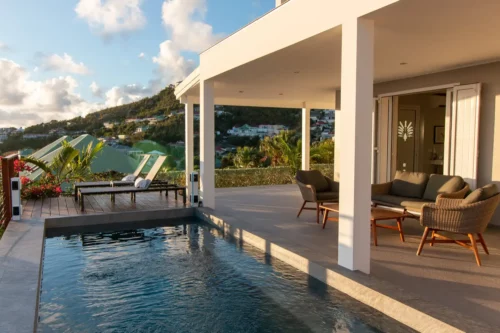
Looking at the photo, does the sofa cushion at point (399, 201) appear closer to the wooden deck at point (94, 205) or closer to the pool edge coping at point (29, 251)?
the pool edge coping at point (29, 251)

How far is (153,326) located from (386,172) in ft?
26.4

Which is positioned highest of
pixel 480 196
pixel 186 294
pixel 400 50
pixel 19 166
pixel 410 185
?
pixel 400 50

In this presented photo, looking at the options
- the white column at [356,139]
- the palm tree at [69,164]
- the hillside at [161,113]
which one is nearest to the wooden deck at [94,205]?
the palm tree at [69,164]

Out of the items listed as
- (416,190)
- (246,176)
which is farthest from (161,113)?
(416,190)

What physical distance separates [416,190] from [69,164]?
34.2 ft

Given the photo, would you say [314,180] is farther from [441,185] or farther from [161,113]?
[161,113]

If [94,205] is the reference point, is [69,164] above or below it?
above

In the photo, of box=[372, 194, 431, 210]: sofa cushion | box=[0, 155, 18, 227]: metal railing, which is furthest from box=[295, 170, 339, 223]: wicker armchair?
box=[0, 155, 18, 227]: metal railing

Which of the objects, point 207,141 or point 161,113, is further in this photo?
point 161,113

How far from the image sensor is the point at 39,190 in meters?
11.2

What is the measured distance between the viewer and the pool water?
4.09 metres

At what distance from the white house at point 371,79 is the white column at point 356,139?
12 mm

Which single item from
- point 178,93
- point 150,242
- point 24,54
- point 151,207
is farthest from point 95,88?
point 150,242

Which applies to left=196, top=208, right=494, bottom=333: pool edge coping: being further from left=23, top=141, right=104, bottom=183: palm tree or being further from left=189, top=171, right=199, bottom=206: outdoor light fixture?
left=23, top=141, right=104, bottom=183: palm tree
